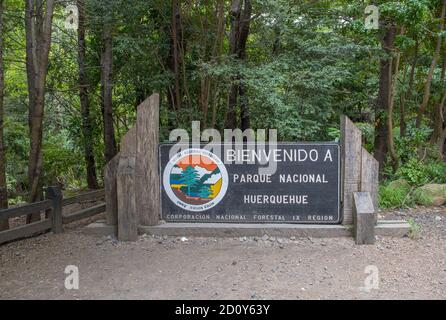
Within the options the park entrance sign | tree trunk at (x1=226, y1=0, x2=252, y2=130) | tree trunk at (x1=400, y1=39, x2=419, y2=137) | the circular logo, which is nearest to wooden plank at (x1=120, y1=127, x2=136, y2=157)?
the park entrance sign

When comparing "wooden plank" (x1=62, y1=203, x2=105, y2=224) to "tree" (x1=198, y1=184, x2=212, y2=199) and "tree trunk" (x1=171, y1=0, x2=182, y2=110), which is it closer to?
"tree" (x1=198, y1=184, x2=212, y2=199)

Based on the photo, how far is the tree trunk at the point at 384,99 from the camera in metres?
9.13

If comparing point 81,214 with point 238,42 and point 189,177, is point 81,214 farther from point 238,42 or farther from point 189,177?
point 238,42

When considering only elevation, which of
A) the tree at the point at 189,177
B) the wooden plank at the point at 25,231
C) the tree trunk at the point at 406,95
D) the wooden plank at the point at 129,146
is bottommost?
the wooden plank at the point at 25,231

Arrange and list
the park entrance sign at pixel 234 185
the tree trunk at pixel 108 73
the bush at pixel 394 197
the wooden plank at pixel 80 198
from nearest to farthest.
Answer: the park entrance sign at pixel 234 185, the wooden plank at pixel 80 198, the bush at pixel 394 197, the tree trunk at pixel 108 73

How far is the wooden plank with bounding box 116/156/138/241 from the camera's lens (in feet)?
19.2

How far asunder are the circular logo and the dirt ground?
2.00ft

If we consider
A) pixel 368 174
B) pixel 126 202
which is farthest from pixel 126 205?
pixel 368 174

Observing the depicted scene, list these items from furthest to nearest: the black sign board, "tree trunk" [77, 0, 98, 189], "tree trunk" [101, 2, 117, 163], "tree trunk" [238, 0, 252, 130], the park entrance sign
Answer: "tree trunk" [77, 0, 98, 189] → "tree trunk" [238, 0, 252, 130] → "tree trunk" [101, 2, 117, 163] → the black sign board → the park entrance sign

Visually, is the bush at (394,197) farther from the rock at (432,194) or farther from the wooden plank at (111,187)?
the wooden plank at (111,187)

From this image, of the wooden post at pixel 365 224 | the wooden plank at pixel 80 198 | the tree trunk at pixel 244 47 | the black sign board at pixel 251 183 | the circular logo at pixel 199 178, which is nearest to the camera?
the wooden post at pixel 365 224

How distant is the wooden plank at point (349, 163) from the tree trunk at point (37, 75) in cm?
474

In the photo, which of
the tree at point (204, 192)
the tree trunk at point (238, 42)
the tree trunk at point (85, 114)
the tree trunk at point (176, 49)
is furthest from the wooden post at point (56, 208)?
the tree trunk at point (85, 114)

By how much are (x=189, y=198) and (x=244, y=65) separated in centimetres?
411
